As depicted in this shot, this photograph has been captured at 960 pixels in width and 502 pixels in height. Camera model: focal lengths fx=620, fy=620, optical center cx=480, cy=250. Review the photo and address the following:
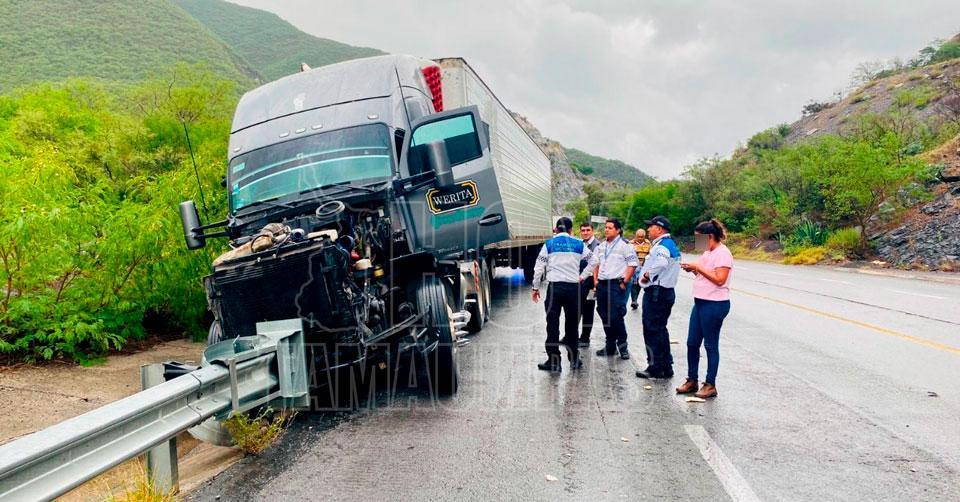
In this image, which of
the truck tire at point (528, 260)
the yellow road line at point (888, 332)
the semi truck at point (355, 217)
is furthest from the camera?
the truck tire at point (528, 260)

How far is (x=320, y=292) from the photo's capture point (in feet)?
15.9

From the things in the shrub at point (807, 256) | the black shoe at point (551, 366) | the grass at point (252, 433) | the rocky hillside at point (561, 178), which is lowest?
the shrub at point (807, 256)

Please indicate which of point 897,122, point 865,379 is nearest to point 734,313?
point 865,379

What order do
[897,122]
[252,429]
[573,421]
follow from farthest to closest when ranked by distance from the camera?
[897,122] < [573,421] < [252,429]

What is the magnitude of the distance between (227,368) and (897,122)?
4435cm

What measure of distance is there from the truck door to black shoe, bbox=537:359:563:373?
1.91 meters

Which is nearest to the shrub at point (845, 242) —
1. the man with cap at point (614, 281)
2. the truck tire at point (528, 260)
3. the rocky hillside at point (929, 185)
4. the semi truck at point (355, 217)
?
the rocky hillside at point (929, 185)

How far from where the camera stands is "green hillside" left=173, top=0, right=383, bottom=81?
13488cm

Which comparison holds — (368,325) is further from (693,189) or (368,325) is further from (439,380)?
(693,189)

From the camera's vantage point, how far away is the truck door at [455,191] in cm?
607

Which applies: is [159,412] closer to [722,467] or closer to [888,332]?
[722,467]

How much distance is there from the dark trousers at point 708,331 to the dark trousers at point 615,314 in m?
1.79

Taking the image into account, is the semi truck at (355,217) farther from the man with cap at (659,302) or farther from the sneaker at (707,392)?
the sneaker at (707,392)

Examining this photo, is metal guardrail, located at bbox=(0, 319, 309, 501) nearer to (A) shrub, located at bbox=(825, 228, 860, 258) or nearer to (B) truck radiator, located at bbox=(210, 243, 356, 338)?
(B) truck radiator, located at bbox=(210, 243, 356, 338)
